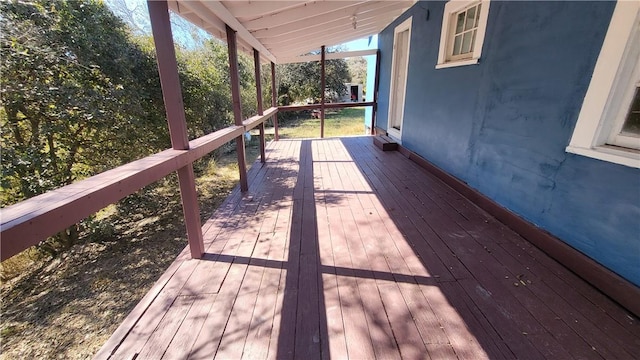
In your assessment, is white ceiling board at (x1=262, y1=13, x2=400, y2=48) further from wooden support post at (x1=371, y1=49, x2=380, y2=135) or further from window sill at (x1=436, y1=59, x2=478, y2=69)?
window sill at (x1=436, y1=59, x2=478, y2=69)

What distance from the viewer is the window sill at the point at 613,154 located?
140 centimetres

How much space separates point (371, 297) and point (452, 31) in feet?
10.9

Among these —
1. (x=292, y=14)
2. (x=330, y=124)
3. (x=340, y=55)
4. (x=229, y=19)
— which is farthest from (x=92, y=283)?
(x=330, y=124)

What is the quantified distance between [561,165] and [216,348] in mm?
2368

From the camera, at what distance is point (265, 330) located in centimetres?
139

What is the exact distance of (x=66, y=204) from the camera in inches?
36.4

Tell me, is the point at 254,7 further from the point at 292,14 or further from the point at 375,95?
the point at 375,95

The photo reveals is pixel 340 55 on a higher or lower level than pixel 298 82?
higher

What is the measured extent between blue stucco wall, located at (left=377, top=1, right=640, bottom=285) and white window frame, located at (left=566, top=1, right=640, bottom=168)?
0.05 metres

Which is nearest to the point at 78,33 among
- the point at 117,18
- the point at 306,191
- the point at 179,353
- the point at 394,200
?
the point at 117,18

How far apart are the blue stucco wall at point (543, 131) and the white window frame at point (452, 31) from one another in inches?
2.9

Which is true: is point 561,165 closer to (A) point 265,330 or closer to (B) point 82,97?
(A) point 265,330

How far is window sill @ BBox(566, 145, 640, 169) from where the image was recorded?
4.61 ft

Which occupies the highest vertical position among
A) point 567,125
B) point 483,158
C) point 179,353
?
point 567,125
